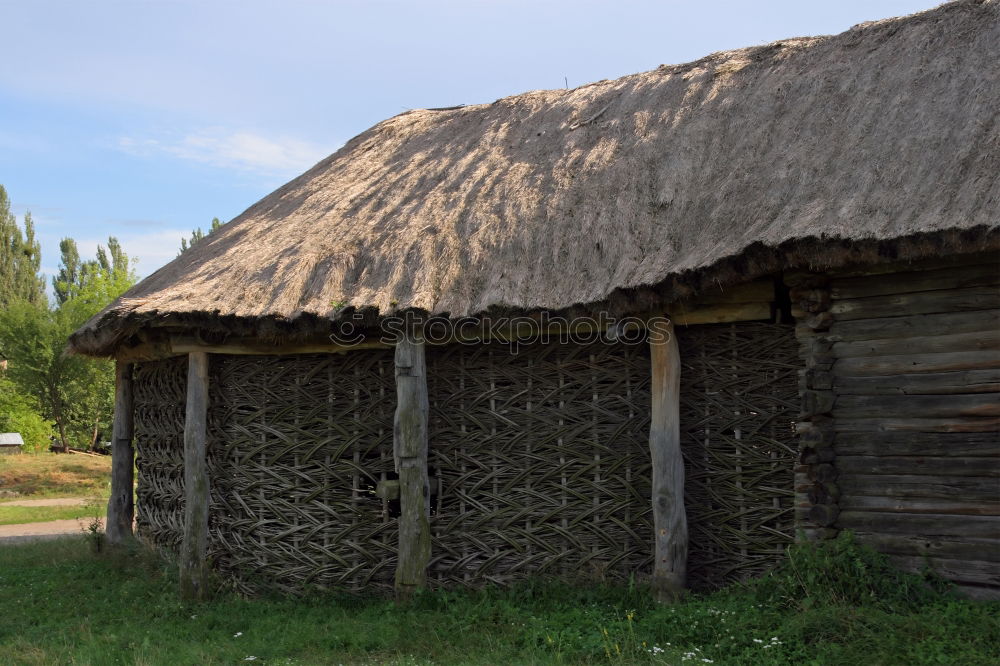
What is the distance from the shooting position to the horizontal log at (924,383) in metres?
5.47

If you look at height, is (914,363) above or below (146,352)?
below

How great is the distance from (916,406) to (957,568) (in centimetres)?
101

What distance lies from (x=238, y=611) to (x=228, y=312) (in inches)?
92.6

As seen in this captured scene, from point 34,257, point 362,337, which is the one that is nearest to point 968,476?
point 362,337

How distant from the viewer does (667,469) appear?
6.36 meters

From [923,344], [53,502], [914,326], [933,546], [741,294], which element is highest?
[741,294]

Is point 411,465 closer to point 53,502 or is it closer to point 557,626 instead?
point 557,626

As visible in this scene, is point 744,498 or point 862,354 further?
point 744,498

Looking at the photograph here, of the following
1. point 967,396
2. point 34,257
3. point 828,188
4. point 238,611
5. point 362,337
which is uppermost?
point 34,257

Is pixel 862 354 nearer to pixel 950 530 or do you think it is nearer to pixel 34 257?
pixel 950 530

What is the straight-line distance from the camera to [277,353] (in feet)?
25.1

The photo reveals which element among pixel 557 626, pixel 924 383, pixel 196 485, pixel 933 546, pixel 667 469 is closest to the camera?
pixel 933 546

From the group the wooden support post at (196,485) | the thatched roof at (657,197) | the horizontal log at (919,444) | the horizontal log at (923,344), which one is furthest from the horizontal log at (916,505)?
the wooden support post at (196,485)

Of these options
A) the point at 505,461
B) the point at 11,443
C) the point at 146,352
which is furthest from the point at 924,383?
the point at 11,443
